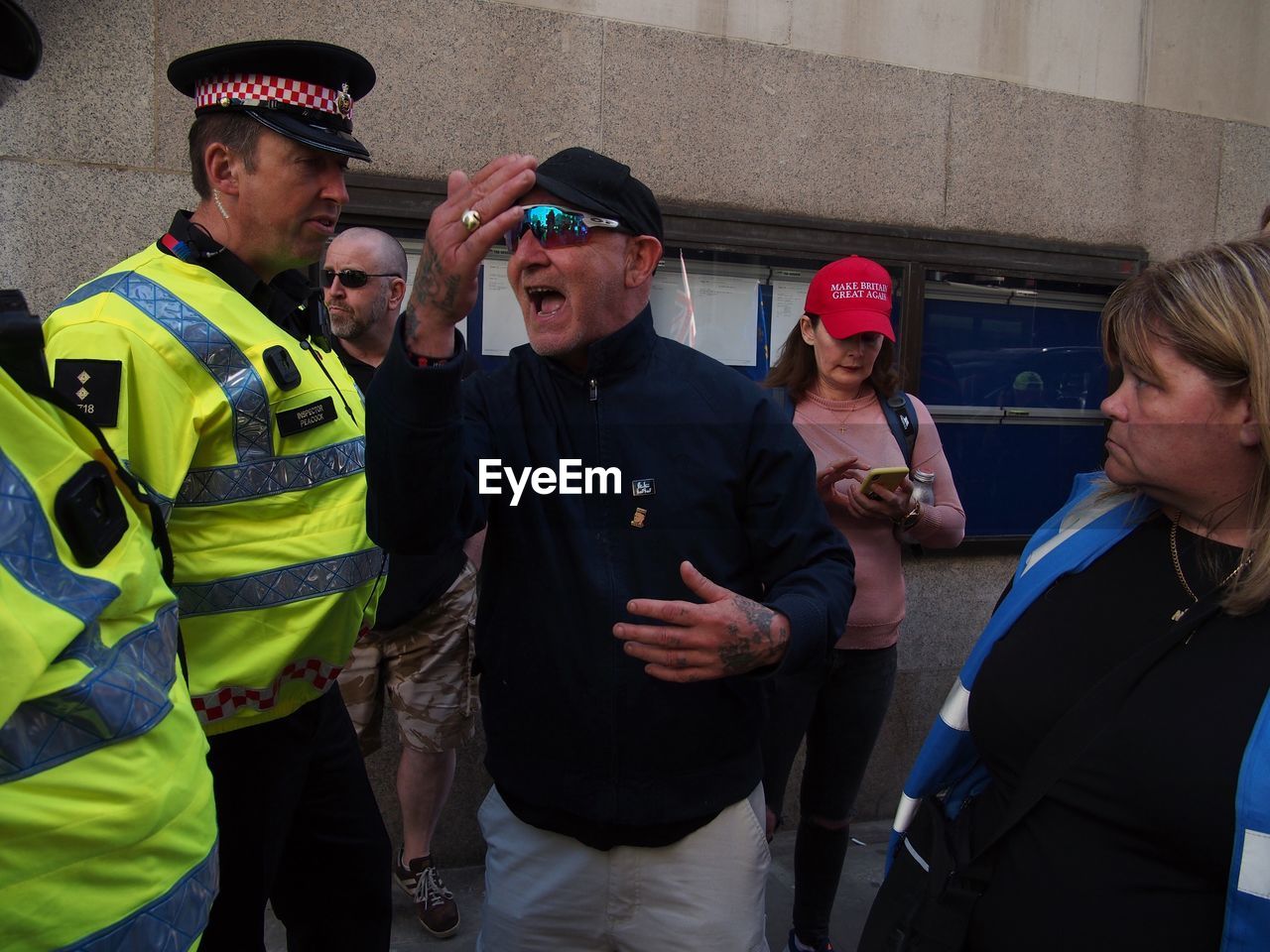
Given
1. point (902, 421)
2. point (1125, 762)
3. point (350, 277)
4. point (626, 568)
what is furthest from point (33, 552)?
point (902, 421)

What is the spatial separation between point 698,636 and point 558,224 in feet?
2.74

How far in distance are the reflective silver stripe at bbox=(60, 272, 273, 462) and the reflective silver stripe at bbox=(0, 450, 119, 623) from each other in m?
1.01

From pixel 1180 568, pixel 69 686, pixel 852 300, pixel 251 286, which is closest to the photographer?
pixel 69 686

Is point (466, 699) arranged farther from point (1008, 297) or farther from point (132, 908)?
point (1008, 297)

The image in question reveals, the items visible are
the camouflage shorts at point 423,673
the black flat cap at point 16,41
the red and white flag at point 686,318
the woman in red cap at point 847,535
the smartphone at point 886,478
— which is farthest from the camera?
the red and white flag at point 686,318

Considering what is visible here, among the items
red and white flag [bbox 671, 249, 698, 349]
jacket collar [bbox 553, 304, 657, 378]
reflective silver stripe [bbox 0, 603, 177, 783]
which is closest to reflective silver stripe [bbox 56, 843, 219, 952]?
reflective silver stripe [bbox 0, 603, 177, 783]

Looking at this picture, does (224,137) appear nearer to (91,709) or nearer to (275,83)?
(275,83)

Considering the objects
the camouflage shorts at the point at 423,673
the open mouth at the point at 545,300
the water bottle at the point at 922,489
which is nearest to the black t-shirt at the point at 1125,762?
the open mouth at the point at 545,300

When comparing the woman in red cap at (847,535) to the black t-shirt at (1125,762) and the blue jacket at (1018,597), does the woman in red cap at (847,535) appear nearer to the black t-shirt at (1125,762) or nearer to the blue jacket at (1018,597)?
the blue jacket at (1018,597)

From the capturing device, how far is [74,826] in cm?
104

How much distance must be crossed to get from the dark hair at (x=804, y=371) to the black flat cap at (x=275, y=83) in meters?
1.78

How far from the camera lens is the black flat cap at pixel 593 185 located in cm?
198

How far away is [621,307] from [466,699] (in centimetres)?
202

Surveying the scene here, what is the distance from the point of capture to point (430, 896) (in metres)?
3.62
